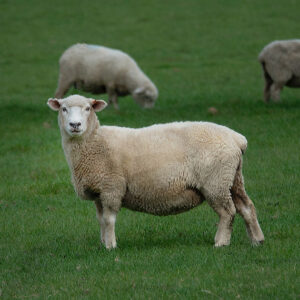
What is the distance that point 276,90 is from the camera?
16.9 metres

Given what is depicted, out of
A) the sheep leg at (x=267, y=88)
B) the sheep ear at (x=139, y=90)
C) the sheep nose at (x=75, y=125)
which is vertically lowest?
the sheep ear at (x=139, y=90)

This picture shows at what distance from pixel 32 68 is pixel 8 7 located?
391 inches

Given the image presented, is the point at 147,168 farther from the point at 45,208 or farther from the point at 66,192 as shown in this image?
the point at 66,192

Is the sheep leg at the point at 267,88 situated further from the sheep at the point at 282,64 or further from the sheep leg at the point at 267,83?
the sheep at the point at 282,64

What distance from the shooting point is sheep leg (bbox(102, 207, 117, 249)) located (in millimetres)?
7293

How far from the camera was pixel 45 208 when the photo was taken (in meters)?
9.70

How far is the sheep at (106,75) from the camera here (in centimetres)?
1777

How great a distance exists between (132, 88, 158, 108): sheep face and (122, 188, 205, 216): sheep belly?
34.4 feet

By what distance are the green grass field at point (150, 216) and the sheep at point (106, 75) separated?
1.62 feet

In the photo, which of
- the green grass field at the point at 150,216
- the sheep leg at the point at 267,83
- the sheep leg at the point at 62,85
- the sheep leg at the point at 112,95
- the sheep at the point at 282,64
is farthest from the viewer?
the sheep leg at the point at 62,85

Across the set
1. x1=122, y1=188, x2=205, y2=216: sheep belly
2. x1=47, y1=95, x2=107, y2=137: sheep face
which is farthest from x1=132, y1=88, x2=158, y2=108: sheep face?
x1=122, y1=188, x2=205, y2=216: sheep belly

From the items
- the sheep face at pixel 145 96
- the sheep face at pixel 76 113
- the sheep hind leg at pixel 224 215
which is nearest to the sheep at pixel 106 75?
the sheep face at pixel 145 96

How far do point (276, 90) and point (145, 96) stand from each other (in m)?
3.12

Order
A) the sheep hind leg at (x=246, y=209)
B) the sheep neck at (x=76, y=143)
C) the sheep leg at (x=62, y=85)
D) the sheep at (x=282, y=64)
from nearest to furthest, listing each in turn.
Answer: the sheep hind leg at (x=246, y=209) → the sheep neck at (x=76, y=143) → the sheep at (x=282, y=64) → the sheep leg at (x=62, y=85)
